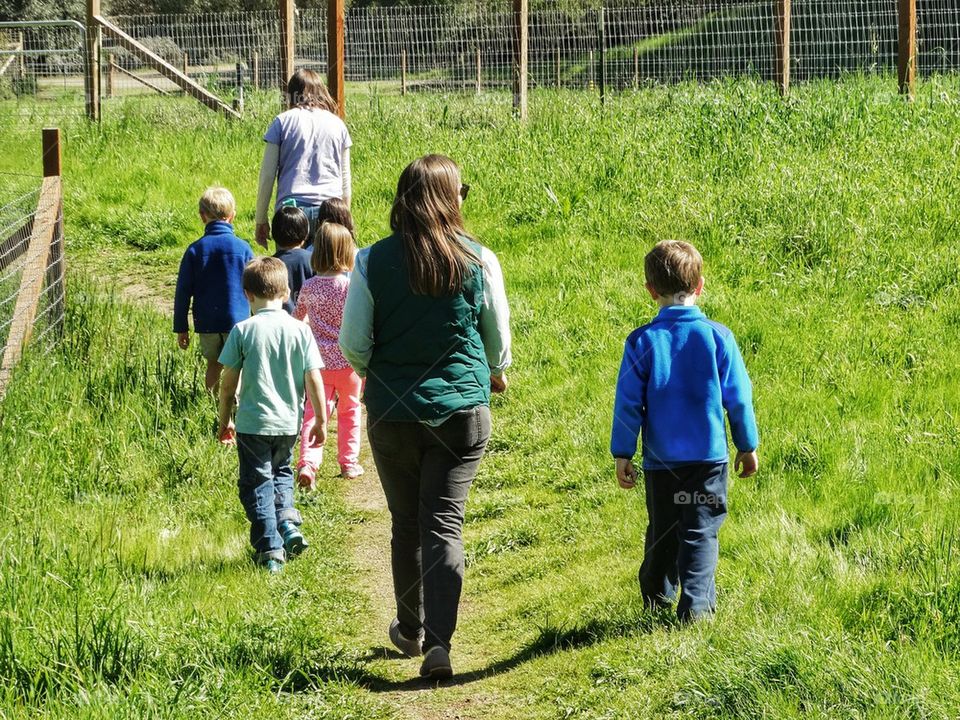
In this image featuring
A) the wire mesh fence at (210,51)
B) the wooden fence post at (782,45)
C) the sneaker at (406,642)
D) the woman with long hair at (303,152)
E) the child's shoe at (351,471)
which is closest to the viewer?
the sneaker at (406,642)

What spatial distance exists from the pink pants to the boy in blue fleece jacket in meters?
2.21

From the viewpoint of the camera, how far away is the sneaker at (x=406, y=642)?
484cm

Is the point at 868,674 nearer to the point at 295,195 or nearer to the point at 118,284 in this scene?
the point at 295,195

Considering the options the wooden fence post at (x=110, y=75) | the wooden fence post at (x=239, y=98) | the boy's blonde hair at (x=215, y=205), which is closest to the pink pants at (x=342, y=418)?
the boy's blonde hair at (x=215, y=205)

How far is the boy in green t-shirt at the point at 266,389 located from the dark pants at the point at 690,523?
1729mm

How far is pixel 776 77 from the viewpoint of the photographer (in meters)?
12.7

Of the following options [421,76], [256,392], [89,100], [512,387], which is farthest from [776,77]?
[256,392]

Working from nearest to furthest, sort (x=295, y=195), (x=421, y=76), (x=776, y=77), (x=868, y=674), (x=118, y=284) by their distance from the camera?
(x=868, y=674), (x=295, y=195), (x=118, y=284), (x=776, y=77), (x=421, y=76)

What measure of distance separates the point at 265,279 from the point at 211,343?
184 centimetres

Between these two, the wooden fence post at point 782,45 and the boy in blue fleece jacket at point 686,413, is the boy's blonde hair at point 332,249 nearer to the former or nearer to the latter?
the boy in blue fleece jacket at point 686,413

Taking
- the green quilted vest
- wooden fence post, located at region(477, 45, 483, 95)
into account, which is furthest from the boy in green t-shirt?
wooden fence post, located at region(477, 45, 483, 95)

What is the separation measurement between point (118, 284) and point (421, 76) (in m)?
6.33

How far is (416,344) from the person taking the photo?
4.48 m

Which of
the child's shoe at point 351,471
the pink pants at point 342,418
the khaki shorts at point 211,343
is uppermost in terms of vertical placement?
the khaki shorts at point 211,343
